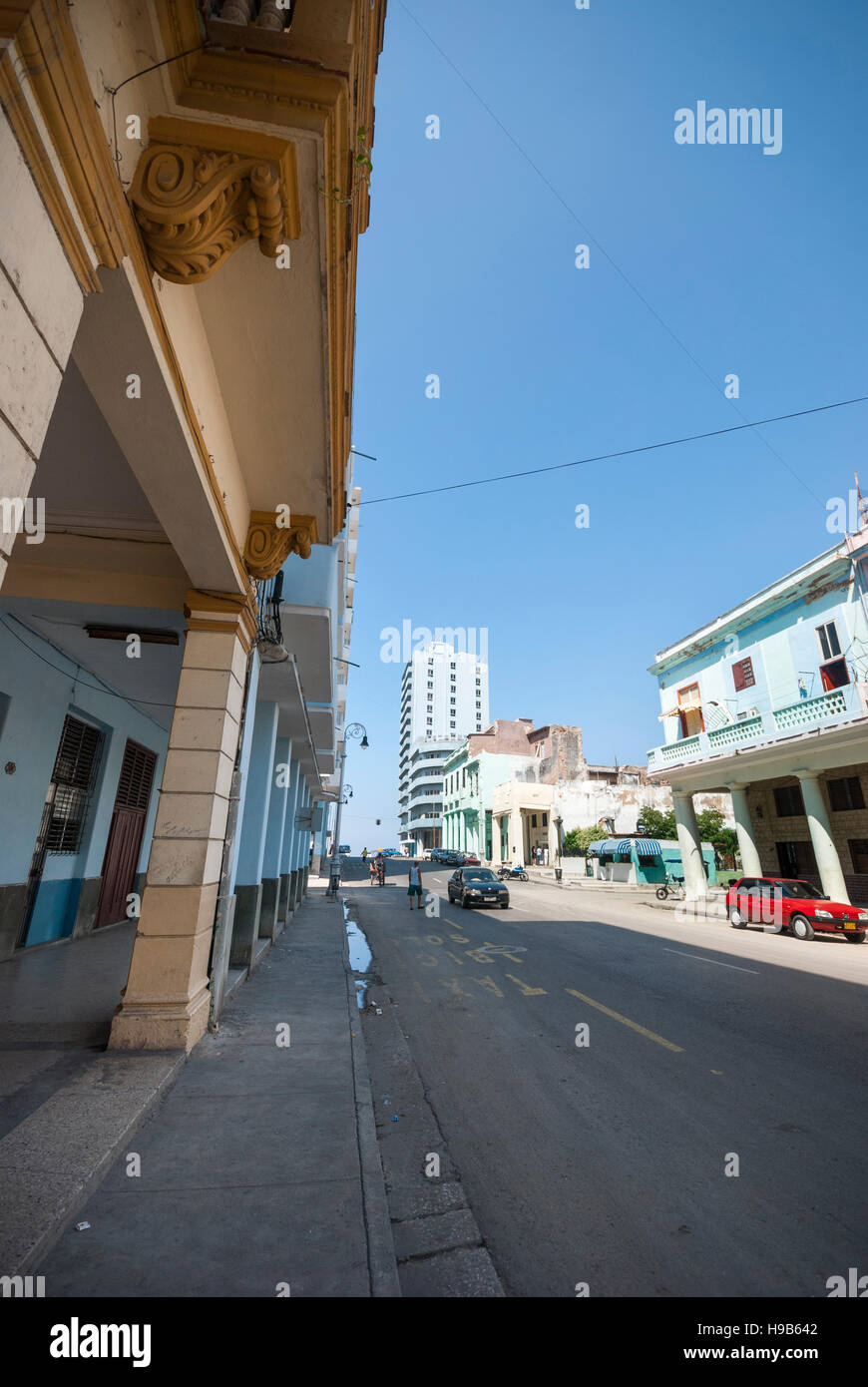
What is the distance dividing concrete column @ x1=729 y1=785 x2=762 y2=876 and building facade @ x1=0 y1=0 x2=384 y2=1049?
16786 mm

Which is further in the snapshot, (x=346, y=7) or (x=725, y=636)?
(x=725, y=636)

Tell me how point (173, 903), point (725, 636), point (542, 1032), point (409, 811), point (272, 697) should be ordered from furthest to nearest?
1. point (409, 811)
2. point (725, 636)
3. point (272, 697)
4. point (542, 1032)
5. point (173, 903)

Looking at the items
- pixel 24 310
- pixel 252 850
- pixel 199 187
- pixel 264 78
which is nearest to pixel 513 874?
pixel 252 850

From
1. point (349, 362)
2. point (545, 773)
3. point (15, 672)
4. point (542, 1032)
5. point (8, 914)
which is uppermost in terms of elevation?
point (545, 773)

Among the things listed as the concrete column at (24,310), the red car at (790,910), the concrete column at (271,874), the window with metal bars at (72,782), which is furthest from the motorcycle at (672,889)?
the concrete column at (24,310)

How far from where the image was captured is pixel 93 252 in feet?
7.80

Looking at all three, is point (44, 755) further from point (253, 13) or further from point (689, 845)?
point (689, 845)

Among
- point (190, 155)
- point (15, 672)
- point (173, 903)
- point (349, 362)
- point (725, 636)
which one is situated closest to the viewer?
point (190, 155)

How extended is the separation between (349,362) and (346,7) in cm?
200

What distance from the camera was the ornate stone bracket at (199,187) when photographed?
2.71 meters

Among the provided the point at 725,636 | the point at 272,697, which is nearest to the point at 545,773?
the point at 725,636

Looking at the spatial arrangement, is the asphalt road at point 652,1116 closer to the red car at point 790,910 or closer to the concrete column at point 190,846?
the concrete column at point 190,846

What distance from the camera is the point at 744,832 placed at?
66.1 ft
